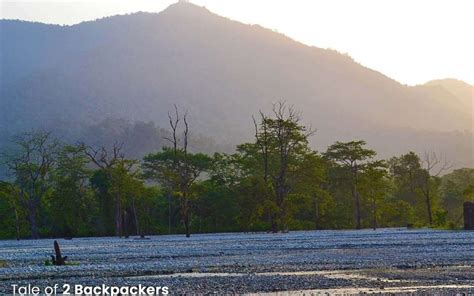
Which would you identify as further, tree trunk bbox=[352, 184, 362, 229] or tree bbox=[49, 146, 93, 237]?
tree trunk bbox=[352, 184, 362, 229]

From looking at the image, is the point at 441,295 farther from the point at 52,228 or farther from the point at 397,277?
the point at 52,228

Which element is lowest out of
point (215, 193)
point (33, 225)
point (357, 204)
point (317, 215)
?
point (33, 225)

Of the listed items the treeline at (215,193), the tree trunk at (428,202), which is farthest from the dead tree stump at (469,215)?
the tree trunk at (428,202)

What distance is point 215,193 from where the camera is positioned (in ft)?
224

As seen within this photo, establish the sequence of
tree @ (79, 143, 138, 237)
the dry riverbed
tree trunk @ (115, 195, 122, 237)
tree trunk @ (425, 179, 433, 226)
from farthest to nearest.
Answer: tree trunk @ (425, 179, 433, 226), tree trunk @ (115, 195, 122, 237), tree @ (79, 143, 138, 237), the dry riverbed

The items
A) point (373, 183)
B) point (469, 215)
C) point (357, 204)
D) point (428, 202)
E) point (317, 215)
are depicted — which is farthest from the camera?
point (428, 202)

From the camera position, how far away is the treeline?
64.6 meters

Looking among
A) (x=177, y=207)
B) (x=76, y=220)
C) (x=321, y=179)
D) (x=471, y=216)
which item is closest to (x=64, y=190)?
(x=76, y=220)

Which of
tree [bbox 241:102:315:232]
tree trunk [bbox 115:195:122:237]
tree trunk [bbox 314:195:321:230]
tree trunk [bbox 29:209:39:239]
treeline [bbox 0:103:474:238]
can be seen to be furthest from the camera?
tree trunk [bbox 314:195:321:230]

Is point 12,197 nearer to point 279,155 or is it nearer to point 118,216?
point 118,216

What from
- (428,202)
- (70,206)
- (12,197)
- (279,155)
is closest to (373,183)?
(428,202)

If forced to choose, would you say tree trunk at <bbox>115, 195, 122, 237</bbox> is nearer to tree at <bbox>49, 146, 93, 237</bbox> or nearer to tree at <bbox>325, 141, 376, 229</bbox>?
tree at <bbox>49, 146, 93, 237</bbox>

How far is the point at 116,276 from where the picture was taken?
56.6 ft

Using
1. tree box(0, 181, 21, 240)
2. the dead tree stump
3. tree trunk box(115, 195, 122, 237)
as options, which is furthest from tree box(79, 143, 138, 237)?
the dead tree stump
